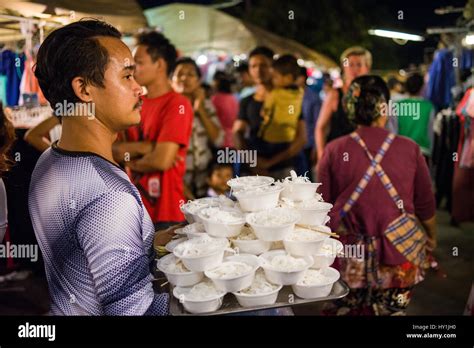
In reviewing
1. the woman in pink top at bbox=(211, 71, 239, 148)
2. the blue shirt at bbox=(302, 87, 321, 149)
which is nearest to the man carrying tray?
the woman in pink top at bbox=(211, 71, 239, 148)

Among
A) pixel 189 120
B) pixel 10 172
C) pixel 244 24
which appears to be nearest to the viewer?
pixel 10 172

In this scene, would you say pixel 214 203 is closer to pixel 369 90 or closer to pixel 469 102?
pixel 369 90

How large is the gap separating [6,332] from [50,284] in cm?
72

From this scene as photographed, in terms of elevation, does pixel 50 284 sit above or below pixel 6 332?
above

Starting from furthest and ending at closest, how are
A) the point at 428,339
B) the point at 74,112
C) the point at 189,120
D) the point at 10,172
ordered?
the point at 189,120
the point at 428,339
the point at 10,172
the point at 74,112

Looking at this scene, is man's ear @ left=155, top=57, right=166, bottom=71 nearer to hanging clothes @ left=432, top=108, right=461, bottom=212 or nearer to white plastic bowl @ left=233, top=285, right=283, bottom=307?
white plastic bowl @ left=233, top=285, right=283, bottom=307

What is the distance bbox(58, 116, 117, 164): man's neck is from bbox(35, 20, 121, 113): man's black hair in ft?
0.31

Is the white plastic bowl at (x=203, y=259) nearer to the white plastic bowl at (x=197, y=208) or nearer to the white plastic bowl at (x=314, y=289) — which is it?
the white plastic bowl at (x=197, y=208)

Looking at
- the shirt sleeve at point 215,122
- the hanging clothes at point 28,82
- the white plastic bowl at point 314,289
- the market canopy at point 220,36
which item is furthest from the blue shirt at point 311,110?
the white plastic bowl at point 314,289

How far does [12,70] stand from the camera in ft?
8.99

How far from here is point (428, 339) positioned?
2.61m

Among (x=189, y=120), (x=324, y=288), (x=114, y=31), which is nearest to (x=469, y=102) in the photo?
(x=189, y=120)

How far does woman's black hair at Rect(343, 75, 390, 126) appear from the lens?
8.92ft

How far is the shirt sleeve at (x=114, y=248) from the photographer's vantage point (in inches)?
71.9
